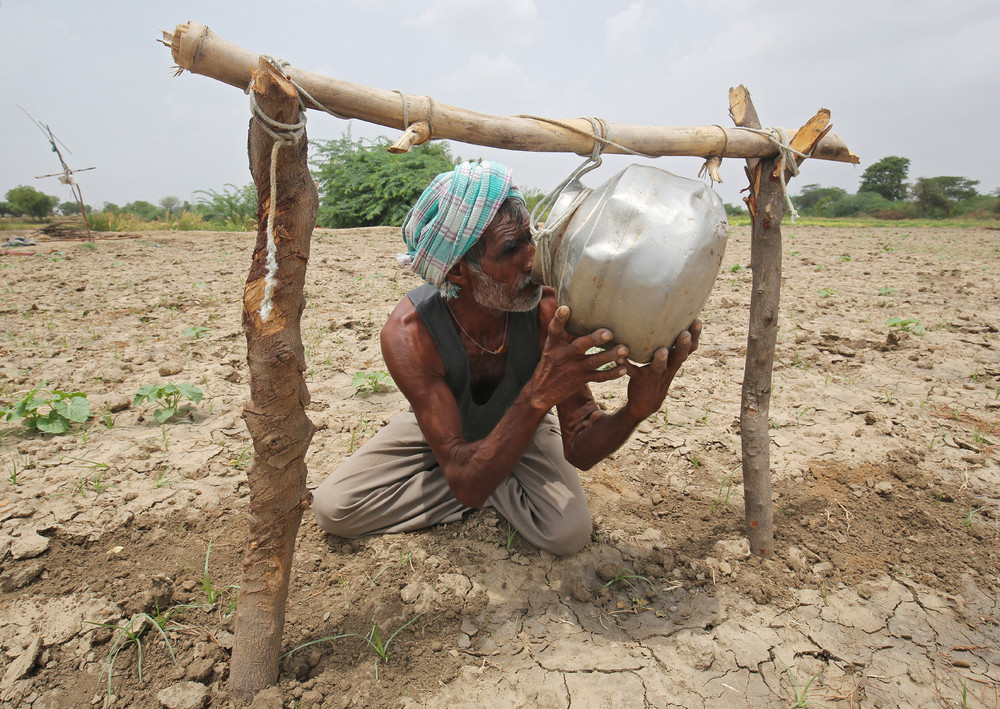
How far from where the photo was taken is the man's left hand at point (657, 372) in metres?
1.60

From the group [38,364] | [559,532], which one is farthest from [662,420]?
[38,364]

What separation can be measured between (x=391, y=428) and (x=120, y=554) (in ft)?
3.62

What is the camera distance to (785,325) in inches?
196

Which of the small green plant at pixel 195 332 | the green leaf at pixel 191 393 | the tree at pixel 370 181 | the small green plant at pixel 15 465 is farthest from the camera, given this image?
the tree at pixel 370 181

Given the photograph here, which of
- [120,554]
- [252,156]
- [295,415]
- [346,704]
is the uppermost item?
[252,156]

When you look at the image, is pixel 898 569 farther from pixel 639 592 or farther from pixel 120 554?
pixel 120 554

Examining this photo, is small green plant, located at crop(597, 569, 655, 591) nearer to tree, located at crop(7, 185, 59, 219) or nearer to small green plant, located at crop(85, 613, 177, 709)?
small green plant, located at crop(85, 613, 177, 709)

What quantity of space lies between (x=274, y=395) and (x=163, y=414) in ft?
6.63

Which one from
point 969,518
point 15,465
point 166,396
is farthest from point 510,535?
point 15,465

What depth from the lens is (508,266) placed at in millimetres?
1998

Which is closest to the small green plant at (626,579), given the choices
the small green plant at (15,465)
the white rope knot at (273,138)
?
the white rope knot at (273,138)

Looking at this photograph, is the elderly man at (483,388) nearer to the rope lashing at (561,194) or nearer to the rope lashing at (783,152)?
the rope lashing at (561,194)

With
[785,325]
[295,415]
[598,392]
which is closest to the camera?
[295,415]

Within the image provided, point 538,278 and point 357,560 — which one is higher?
point 538,278
